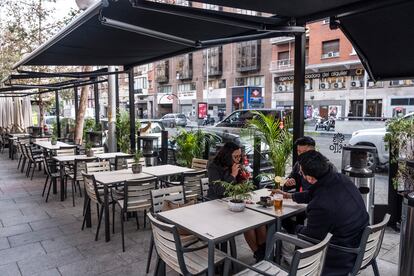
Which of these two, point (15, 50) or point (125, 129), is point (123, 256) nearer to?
point (125, 129)

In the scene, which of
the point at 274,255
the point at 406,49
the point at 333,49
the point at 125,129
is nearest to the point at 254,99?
the point at 333,49

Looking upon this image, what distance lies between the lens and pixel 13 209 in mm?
5180

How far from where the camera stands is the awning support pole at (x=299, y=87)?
11.9 ft

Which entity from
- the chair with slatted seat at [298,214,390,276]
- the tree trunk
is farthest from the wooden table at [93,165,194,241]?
the tree trunk

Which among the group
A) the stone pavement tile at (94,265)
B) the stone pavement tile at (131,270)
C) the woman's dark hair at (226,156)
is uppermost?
the woman's dark hair at (226,156)

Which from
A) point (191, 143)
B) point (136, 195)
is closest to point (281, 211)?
point (136, 195)

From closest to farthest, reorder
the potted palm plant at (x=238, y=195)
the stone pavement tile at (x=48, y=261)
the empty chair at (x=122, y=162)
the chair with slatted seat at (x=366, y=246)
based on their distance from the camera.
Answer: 1. the chair with slatted seat at (x=366, y=246)
2. the potted palm plant at (x=238, y=195)
3. the stone pavement tile at (x=48, y=261)
4. the empty chair at (x=122, y=162)

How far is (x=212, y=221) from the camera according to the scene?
2.53m

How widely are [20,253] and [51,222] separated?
101 centimetres

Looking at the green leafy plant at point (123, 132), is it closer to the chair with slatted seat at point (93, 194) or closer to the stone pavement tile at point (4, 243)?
the chair with slatted seat at point (93, 194)

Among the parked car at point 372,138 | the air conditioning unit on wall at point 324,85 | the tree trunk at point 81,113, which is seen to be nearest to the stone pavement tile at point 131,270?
the parked car at point 372,138

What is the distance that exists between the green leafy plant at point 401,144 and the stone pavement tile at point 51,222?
173 inches

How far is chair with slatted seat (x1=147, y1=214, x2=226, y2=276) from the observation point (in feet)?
7.23

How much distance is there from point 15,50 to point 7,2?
1.86 m
